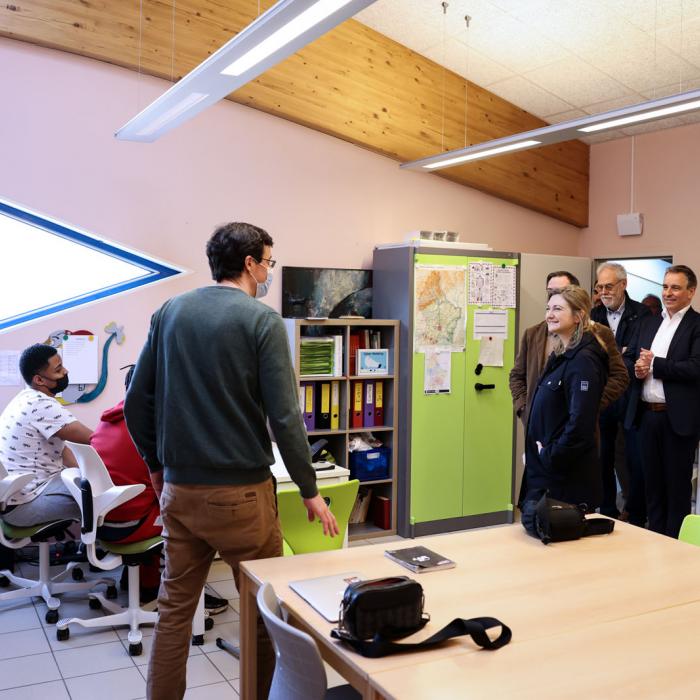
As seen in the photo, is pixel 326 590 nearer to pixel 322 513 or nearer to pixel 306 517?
pixel 322 513

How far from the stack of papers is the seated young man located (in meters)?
1.63

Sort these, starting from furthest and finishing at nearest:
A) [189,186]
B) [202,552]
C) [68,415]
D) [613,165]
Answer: [613,165], [189,186], [68,415], [202,552]

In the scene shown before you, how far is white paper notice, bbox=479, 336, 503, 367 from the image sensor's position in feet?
18.9

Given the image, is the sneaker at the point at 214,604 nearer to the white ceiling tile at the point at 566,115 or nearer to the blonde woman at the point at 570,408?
the blonde woman at the point at 570,408

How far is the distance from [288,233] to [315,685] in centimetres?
419

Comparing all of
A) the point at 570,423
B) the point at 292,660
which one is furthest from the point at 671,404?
the point at 292,660

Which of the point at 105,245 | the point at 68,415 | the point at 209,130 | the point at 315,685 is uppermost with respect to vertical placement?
the point at 209,130

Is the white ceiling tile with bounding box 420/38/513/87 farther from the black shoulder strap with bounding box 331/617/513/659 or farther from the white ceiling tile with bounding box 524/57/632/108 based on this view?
the black shoulder strap with bounding box 331/617/513/659

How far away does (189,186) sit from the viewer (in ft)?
16.9

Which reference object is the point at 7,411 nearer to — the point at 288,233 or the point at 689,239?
the point at 288,233

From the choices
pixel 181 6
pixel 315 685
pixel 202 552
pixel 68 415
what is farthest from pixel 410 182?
pixel 315 685

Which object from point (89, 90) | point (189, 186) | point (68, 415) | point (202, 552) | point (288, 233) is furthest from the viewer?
point (288, 233)

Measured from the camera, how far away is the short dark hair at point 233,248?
8.29 feet

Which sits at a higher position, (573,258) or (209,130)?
(209,130)
